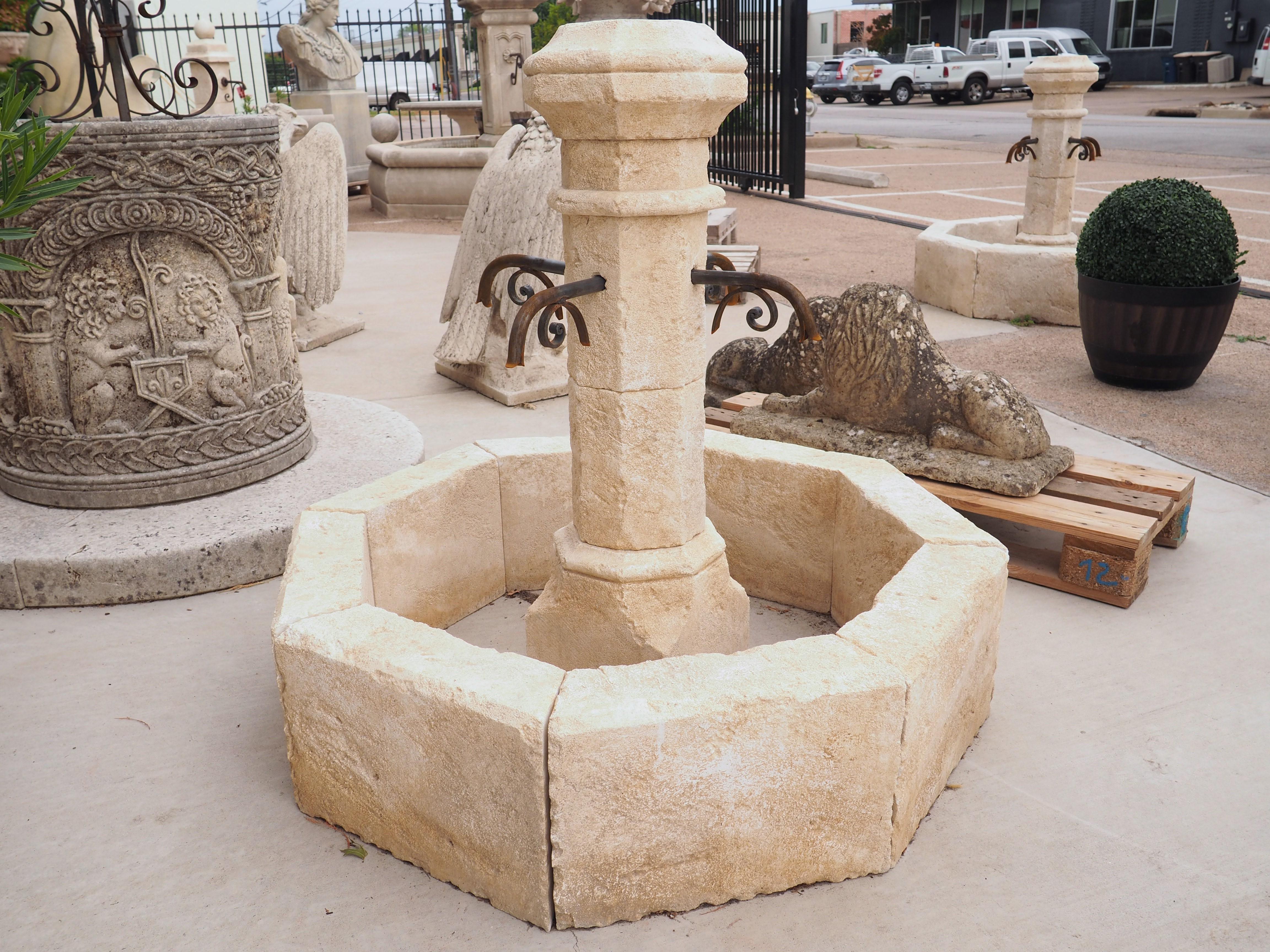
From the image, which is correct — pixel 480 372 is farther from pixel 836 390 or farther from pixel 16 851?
pixel 16 851

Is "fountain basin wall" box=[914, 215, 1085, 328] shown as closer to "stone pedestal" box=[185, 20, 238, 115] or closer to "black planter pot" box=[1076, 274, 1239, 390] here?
"black planter pot" box=[1076, 274, 1239, 390]

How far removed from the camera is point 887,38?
37844 millimetres

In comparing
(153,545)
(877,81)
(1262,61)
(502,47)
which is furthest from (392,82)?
(153,545)

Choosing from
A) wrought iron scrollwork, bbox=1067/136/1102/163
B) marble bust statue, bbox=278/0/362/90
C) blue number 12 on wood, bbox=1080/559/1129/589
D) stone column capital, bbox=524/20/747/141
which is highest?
marble bust statue, bbox=278/0/362/90

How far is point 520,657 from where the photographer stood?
87.4 inches

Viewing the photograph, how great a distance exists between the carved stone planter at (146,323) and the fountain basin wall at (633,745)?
4.52 ft

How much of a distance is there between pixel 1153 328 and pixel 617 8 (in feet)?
12.0

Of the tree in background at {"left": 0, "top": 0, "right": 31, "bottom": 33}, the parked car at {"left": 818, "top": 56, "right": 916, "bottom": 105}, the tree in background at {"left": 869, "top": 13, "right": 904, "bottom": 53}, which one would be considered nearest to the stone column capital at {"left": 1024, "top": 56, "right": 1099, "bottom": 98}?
the tree in background at {"left": 0, "top": 0, "right": 31, "bottom": 33}

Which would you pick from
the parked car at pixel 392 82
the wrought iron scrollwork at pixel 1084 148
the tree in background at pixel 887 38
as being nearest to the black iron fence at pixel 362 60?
the parked car at pixel 392 82

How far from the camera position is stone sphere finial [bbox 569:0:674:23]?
20.3ft

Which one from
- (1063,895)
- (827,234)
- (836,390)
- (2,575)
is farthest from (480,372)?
(827,234)

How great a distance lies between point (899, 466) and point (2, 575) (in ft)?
10.1

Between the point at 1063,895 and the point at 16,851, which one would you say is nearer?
the point at 1063,895

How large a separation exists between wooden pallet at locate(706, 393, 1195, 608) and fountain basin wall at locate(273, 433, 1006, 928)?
945 mm
